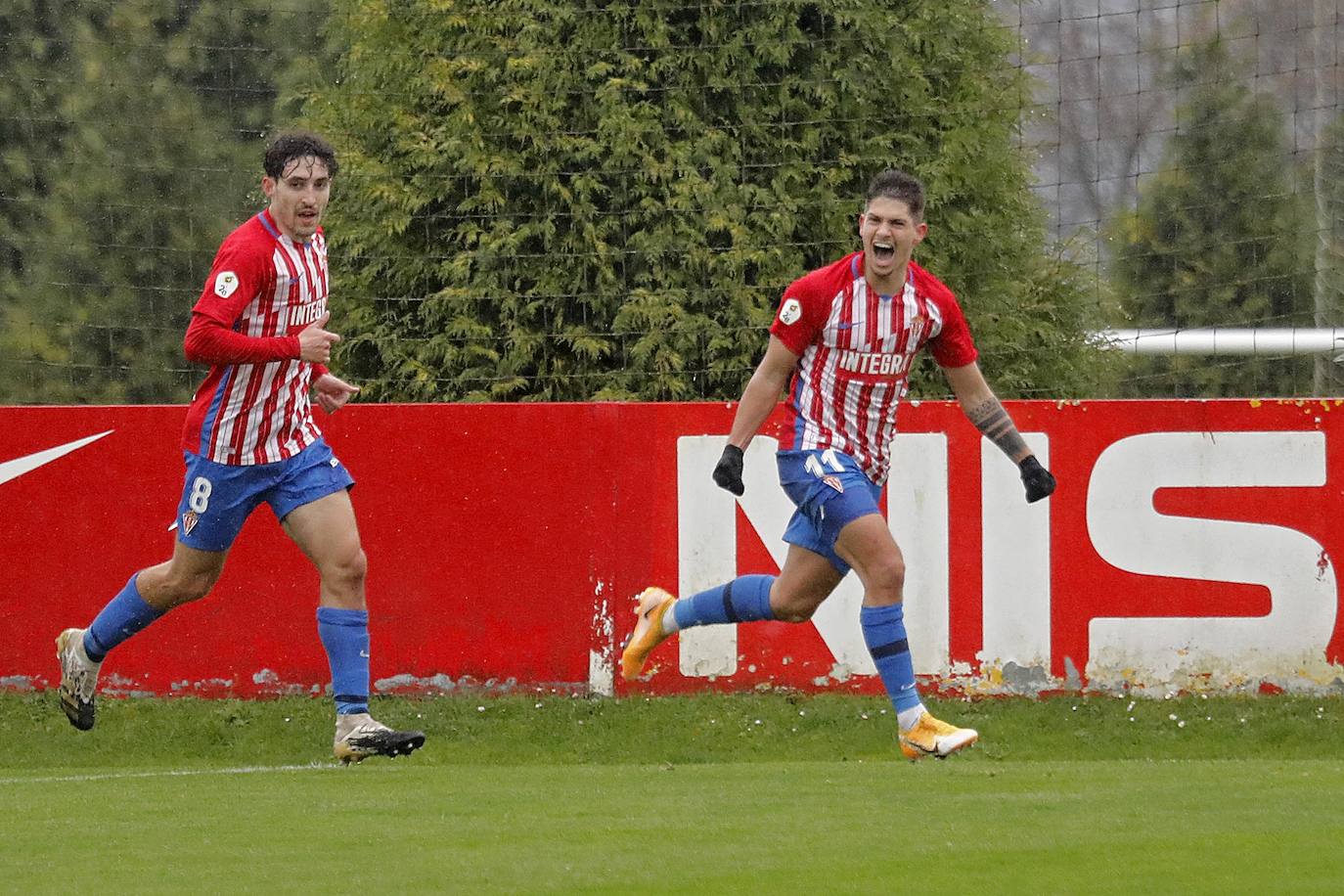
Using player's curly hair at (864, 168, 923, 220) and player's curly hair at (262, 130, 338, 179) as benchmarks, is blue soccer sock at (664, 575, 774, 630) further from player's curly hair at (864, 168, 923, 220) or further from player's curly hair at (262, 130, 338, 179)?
player's curly hair at (262, 130, 338, 179)

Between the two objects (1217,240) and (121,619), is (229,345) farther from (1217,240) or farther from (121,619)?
(1217,240)

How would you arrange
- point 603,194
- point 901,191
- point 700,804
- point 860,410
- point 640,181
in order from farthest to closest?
1. point 603,194
2. point 640,181
3. point 860,410
4. point 901,191
5. point 700,804

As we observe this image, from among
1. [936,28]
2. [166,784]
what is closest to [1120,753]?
[166,784]

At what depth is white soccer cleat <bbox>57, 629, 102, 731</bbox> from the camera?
25.4 ft

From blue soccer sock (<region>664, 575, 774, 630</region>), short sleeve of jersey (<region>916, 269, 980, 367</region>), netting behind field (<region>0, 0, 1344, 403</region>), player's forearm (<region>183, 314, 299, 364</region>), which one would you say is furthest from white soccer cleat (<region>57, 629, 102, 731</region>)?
netting behind field (<region>0, 0, 1344, 403</region>)

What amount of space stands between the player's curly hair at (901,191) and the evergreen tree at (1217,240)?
210 inches

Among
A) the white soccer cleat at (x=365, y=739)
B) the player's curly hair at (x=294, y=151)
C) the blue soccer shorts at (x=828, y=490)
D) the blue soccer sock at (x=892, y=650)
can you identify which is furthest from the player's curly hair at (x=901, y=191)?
the white soccer cleat at (x=365, y=739)

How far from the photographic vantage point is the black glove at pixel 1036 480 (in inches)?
283

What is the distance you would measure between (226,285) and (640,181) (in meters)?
6.08

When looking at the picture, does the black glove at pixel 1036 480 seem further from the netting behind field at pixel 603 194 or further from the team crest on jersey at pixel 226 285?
the netting behind field at pixel 603 194

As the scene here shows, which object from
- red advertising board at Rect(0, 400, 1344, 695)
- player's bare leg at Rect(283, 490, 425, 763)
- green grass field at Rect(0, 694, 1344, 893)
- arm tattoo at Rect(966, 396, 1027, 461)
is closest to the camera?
green grass field at Rect(0, 694, 1344, 893)

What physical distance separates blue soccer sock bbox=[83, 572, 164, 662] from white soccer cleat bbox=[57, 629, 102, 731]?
10 centimetres

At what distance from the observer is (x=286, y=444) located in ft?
23.8

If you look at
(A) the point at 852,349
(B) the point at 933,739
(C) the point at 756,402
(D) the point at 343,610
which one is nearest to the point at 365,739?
(D) the point at 343,610
